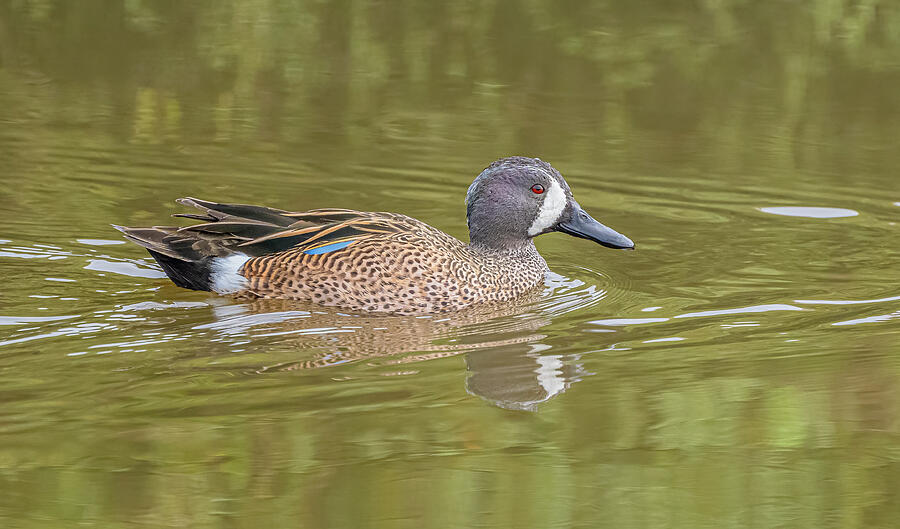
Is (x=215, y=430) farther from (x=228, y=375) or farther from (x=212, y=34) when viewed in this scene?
(x=212, y=34)

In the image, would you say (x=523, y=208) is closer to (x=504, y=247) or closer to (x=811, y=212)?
(x=504, y=247)

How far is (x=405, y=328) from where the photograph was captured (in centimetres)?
802

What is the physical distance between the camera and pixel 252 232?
868cm

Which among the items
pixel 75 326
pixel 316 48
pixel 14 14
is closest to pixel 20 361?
pixel 75 326

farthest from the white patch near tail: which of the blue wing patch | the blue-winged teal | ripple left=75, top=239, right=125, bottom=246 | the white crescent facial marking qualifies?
the white crescent facial marking

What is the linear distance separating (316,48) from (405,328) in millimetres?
8935

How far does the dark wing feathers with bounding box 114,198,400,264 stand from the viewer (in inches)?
338

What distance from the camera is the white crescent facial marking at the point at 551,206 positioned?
9102mm

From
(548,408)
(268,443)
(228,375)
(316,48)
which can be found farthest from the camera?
(316,48)

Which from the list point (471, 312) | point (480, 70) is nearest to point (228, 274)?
point (471, 312)

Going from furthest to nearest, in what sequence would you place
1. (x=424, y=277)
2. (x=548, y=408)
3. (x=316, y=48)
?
(x=316, y=48) → (x=424, y=277) → (x=548, y=408)

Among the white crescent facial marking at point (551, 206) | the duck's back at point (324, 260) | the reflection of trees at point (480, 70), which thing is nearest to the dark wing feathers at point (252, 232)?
the duck's back at point (324, 260)

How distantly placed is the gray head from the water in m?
0.39

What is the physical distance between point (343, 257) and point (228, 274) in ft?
2.33
